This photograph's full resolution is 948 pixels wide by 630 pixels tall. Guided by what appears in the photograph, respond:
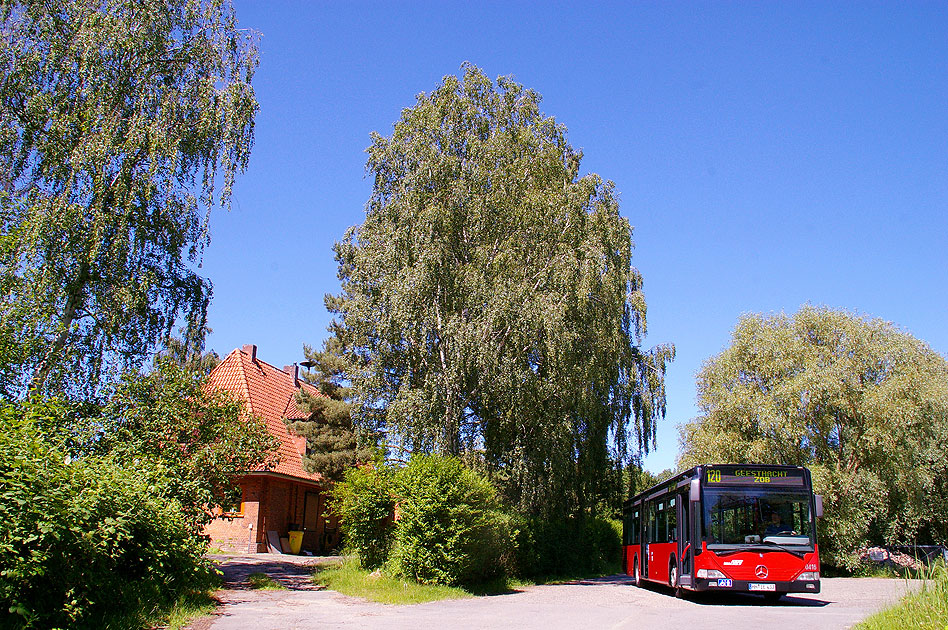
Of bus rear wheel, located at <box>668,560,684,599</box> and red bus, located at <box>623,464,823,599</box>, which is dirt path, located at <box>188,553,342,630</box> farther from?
red bus, located at <box>623,464,823,599</box>

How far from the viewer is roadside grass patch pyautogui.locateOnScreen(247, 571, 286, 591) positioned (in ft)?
48.0

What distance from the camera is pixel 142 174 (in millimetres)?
15797

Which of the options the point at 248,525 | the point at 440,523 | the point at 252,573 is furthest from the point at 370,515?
the point at 248,525

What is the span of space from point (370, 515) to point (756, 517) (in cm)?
897

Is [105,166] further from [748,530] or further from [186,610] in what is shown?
[748,530]

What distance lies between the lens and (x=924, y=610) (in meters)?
7.66

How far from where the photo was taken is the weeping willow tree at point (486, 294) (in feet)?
64.4

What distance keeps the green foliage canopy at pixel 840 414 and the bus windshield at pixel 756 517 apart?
1214 centimetres

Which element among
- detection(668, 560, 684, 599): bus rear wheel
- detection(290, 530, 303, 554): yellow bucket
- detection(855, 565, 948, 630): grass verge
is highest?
detection(855, 565, 948, 630): grass verge

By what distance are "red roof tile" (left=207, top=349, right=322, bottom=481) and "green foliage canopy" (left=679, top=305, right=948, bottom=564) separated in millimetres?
16338

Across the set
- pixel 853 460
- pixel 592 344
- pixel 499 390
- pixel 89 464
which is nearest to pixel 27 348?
pixel 89 464

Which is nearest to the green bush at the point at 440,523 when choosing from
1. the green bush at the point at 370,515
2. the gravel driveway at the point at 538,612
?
the green bush at the point at 370,515

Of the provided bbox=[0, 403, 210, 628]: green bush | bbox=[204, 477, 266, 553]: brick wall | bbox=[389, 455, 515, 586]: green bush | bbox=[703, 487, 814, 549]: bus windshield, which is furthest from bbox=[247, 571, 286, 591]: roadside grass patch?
bbox=[204, 477, 266, 553]: brick wall

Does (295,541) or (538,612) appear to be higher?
(538,612)
